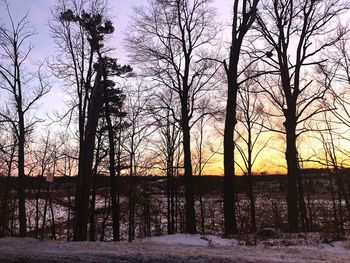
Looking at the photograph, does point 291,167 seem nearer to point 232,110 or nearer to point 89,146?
point 232,110

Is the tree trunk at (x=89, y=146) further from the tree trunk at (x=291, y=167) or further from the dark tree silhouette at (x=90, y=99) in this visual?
the tree trunk at (x=291, y=167)

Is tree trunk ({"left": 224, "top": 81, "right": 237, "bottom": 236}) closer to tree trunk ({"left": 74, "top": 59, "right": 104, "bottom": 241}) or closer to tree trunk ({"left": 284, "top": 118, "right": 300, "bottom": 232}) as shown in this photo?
tree trunk ({"left": 284, "top": 118, "right": 300, "bottom": 232})

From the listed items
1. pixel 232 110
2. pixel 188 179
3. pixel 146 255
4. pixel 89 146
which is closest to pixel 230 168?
pixel 232 110

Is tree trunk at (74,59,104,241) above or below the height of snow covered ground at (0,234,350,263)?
above

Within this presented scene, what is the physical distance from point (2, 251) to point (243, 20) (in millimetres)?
12971

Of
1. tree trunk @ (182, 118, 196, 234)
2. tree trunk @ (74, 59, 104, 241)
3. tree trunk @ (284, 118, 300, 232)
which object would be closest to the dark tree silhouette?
tree trunk @ (74, 59, 104, 241)

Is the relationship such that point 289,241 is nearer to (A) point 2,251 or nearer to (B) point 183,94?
(A) point 2,251

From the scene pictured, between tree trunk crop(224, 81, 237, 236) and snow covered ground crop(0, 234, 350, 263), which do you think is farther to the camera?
tree trunk crop(224, 81, 237, 236)

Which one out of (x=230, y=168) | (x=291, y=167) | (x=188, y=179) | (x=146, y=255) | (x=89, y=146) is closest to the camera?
(x=146, y=255)

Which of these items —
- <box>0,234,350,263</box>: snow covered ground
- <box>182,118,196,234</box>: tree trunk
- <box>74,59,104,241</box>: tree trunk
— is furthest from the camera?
<box>182,118,196,234</box>: tree trunk

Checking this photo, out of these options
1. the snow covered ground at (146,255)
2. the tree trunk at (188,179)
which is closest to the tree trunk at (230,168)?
the tree trunk at (188,179)

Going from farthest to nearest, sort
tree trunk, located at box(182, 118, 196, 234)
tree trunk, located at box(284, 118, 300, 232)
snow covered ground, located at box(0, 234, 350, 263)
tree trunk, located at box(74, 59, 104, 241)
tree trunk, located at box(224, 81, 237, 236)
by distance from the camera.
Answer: tree trunk, located at box(182, 118, 196, 234)
tree trunk, located at box(284, 118, 300, 232)
tree trunk, located at box(74, 59, 104, 241)
tree trunk, located at box(224, 81, 237, 236)
snow covered ground, located at box(0, 234, 350, 263)

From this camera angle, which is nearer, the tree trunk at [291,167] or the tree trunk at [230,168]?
the tree trunk at [230,168]

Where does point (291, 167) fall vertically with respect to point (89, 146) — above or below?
below
